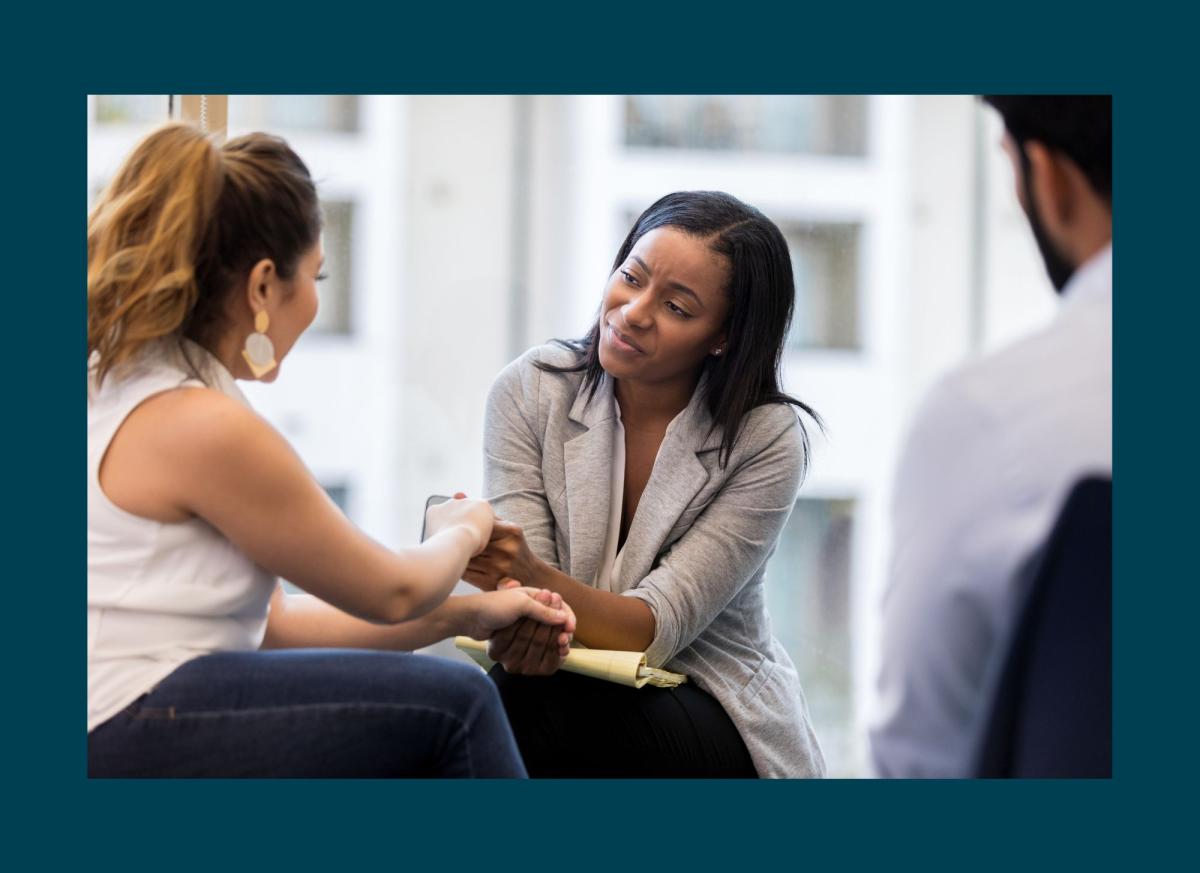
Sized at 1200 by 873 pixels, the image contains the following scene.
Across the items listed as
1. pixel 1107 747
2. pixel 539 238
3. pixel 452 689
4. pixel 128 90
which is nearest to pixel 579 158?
pixel 539 238

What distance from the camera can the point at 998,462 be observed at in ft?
7.38

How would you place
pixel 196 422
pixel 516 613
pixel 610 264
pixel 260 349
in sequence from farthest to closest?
pixel 610 264
pixel 516 613
pixel 260 349
pixel 196 422

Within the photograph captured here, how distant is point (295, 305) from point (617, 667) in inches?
30.6

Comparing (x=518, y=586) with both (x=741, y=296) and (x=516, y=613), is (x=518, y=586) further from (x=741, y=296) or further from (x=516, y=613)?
(x=741, y=296)

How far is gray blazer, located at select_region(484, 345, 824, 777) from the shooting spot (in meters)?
2.35

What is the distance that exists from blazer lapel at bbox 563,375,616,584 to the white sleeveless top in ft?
2.17

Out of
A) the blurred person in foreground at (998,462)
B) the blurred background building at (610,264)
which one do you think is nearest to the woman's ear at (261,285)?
the blurred background building at (610,264)

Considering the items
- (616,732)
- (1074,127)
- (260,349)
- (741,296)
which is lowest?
(616,732)

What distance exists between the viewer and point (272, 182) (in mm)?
1924

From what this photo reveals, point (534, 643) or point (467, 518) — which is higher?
point (467, 518)

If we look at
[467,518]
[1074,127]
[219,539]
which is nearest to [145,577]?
[219,539]

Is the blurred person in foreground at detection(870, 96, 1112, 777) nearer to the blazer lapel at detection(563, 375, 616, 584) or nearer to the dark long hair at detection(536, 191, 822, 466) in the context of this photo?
the dark long hair at detection(536, 191, 822, 466)

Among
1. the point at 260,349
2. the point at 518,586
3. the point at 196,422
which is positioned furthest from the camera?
the point at 518,586

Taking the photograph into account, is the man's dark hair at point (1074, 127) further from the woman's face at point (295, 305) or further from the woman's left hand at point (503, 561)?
the woman's face at point (295, 305)
